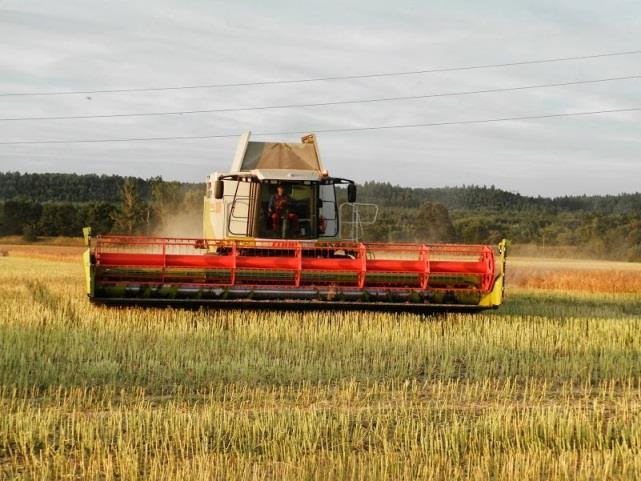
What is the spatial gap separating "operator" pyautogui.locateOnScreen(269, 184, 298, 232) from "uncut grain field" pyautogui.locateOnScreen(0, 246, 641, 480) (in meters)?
1.86

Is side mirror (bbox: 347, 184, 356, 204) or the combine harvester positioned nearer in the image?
the combine harvester

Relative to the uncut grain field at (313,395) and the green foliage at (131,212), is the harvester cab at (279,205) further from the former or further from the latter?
the green foliage at (131,212)

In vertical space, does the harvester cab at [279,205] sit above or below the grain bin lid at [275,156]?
below

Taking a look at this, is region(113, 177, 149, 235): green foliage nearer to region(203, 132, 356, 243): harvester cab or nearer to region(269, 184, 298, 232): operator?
region(203, 132, 356, 243): harvester cab

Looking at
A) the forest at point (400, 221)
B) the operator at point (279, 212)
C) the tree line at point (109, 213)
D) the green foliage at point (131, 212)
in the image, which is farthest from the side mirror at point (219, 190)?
the green foliage at point (131, 212)

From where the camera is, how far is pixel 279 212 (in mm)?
13367

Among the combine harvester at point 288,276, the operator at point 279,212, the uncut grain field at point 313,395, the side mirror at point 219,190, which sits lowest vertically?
the uncut grain field at point 313,395

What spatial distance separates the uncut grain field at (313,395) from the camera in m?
5.14

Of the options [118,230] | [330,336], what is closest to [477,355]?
[330,336]

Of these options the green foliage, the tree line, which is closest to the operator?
the tree line

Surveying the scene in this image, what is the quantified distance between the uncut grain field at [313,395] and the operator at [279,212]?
1863mm

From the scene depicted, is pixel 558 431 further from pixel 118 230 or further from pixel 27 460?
pixel 118 230

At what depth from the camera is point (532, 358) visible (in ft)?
31.2

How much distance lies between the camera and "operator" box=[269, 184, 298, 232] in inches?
527
